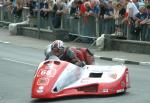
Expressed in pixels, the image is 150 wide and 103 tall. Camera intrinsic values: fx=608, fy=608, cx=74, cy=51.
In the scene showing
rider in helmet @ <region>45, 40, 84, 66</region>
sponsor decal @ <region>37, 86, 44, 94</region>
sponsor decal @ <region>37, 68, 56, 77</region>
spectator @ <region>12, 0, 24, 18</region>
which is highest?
spectator @ <region>12, 0, 24, 18</region>

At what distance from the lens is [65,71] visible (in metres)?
12.4

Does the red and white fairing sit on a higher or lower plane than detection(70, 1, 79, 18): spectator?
lower

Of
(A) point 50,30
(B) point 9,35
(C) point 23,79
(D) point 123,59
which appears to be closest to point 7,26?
(B) point 9,35

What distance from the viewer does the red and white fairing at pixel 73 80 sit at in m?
12.0

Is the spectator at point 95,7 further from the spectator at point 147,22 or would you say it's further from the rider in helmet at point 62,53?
the rider in helmet at point 62,53

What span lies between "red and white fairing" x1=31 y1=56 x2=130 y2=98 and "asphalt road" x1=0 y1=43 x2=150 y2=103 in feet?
0.55

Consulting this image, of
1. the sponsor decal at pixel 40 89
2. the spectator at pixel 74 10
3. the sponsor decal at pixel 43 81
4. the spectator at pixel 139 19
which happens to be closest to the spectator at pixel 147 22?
the spectator at pixel 139 19

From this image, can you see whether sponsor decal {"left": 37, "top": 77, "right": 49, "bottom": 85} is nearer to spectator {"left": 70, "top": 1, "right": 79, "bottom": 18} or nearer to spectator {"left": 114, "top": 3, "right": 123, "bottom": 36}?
spectator {"left": 114, "top": 3, "right": 123, "bottom": 36}

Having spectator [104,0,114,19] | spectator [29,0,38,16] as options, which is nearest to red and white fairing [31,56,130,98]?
spectator [104,0,114,19]

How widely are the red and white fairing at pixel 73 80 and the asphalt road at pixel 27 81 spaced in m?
0.17

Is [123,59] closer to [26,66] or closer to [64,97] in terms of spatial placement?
[26,66]

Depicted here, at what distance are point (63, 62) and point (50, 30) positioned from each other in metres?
18.2

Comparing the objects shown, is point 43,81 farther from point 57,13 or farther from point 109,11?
point 57,13

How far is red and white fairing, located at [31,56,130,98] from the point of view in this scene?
12031mm
